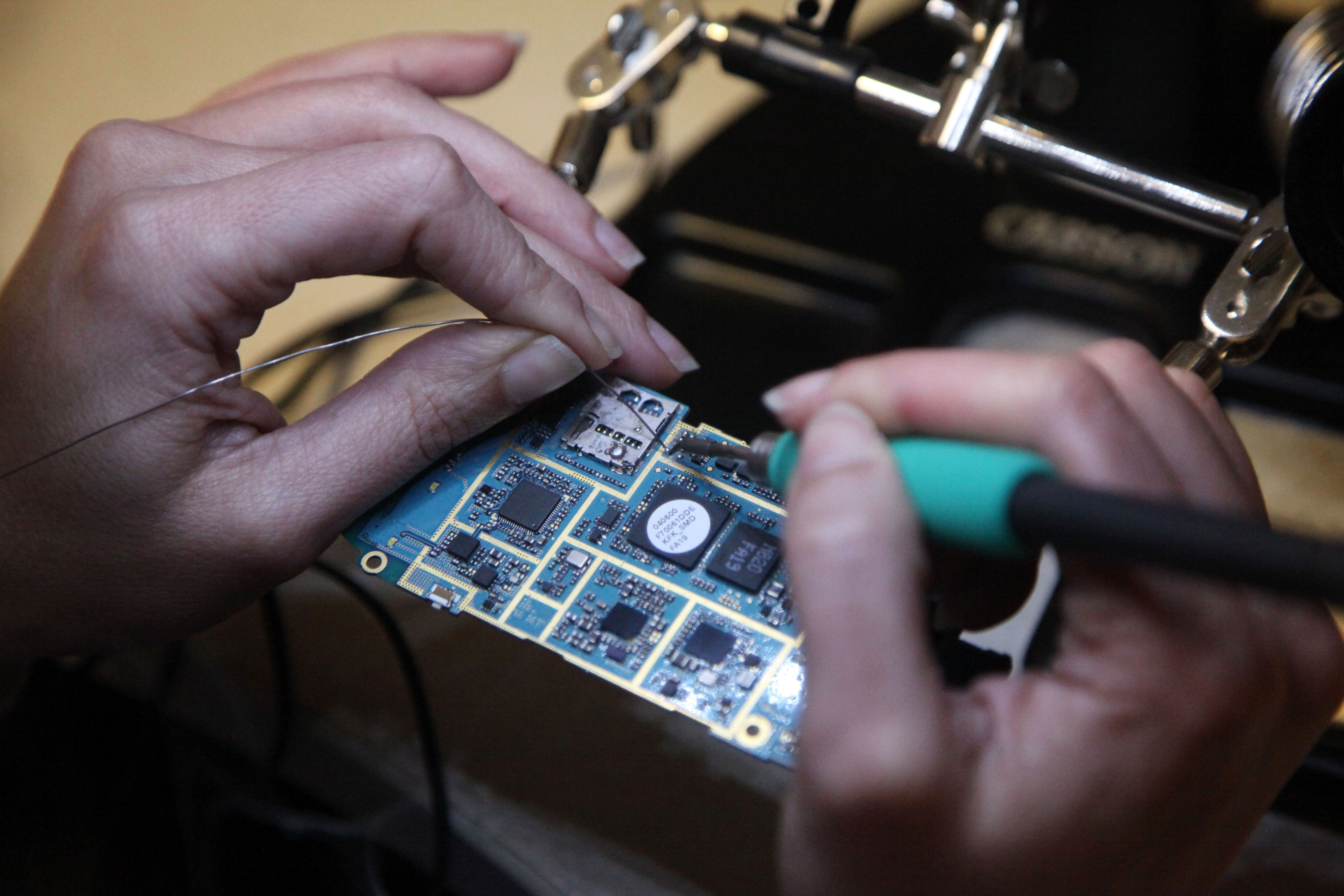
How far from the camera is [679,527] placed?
665mm

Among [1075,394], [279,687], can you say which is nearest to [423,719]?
[279,687]

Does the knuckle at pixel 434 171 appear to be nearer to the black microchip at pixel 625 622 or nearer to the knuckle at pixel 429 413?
the knuckle at pixel 429 413

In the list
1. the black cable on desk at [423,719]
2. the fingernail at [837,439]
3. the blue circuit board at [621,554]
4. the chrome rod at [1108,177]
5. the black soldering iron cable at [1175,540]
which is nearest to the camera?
the black soldering iron cable at [1175,540]

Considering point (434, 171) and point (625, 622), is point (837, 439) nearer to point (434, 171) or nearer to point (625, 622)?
point (625, 622)

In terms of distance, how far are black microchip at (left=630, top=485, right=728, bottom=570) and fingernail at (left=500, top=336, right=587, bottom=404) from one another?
0.11m

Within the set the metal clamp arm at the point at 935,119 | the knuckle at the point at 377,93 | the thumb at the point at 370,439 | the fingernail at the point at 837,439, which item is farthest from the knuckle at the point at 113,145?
the fingernail at the point at 837,439

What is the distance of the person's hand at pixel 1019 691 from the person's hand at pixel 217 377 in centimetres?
28

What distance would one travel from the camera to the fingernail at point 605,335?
722 millimetres

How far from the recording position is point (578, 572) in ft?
2.18

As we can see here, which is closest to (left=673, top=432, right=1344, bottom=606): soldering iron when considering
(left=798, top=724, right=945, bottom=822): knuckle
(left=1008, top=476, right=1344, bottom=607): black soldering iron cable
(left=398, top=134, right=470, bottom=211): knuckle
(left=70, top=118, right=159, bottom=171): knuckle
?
(left=1008, top=476, right=1344, bottom=607): black soldering iron cable

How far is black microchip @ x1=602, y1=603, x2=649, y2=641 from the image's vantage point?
638 mm

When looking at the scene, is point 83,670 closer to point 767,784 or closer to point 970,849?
point 767,784

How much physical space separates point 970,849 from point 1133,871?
11cm

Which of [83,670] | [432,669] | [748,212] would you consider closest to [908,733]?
[432,669]
